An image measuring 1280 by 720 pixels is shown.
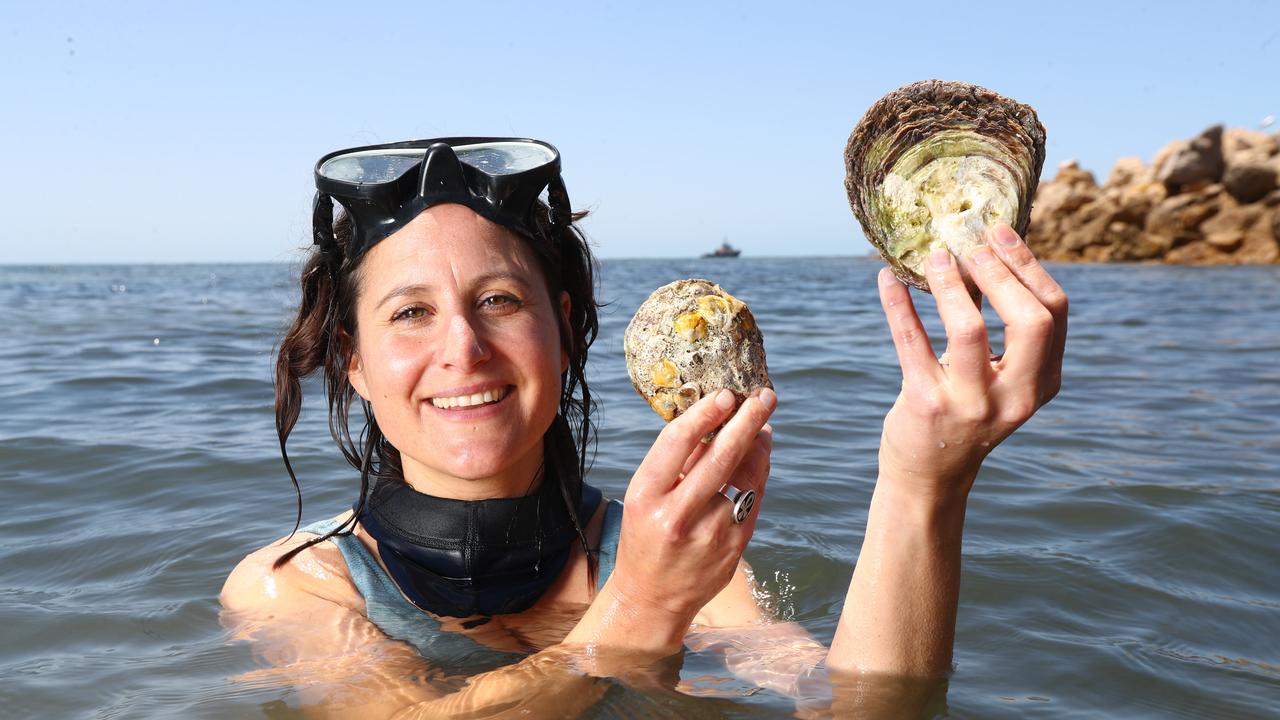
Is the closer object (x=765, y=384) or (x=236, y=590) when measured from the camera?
(x=765, y=384)

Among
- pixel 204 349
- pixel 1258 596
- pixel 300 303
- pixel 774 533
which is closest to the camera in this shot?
pixel 300 303

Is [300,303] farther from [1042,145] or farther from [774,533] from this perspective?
[774,533]

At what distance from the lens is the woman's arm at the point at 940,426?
1.95m

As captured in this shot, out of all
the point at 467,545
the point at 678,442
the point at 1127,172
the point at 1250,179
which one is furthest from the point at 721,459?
the point at 1127,172

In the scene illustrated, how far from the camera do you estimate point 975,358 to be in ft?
6.41

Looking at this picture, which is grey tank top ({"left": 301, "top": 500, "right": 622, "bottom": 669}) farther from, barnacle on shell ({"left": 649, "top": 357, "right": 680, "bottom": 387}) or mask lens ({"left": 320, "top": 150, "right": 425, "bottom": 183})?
mask lens ({"left": 320, "top": 150, "right": 425, "bottom": 183})

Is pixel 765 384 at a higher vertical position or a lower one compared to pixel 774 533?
higher

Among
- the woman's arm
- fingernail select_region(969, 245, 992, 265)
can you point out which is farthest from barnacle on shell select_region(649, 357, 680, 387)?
fingernail select_region(969, 245, 992, 265)

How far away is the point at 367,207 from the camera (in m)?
3.14

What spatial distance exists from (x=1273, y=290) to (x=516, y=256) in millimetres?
23258

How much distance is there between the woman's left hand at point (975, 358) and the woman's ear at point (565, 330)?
4.70ft

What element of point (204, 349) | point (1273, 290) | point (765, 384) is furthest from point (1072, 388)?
point (1273, 290)

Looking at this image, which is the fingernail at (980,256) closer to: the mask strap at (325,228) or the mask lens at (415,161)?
the mask lens at (415,161)

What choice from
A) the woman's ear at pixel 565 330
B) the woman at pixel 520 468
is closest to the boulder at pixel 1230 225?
the woman at pixel 520 468
